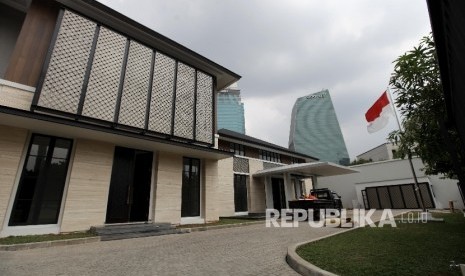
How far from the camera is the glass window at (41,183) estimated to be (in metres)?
7.62

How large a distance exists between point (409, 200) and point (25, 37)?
99.1 ft

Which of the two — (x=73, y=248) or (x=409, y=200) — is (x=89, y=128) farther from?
(x=409, y=200)

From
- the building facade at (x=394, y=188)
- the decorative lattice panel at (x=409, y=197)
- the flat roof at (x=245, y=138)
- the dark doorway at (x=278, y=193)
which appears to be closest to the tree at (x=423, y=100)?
the flat roof at (x=245, y=138)

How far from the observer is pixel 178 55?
504 inches

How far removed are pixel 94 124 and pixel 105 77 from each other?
2108 millimetres

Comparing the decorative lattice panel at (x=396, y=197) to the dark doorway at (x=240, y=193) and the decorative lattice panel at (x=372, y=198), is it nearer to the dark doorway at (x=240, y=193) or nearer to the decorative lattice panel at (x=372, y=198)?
the decorative lattice panel at (x=372, y=198)

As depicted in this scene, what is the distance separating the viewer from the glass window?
300 inches

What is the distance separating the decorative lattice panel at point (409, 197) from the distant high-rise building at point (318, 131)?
149 feet

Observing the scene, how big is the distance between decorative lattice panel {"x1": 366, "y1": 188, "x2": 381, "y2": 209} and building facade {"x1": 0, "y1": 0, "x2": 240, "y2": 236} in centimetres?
2050

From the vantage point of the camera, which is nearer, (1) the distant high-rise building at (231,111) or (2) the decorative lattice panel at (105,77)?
(2) the decorative lattice panel at (105,77)

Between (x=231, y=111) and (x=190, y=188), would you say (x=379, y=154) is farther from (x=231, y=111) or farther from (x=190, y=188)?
(x=190, y=188)

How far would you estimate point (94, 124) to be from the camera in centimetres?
862

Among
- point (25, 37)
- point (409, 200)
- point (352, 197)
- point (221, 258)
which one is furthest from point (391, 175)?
point (25, 37)

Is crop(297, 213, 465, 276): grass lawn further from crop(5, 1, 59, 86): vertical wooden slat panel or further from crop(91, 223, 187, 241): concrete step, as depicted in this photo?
crop(5, 1, 59, 86): vertical wooden slat panel
